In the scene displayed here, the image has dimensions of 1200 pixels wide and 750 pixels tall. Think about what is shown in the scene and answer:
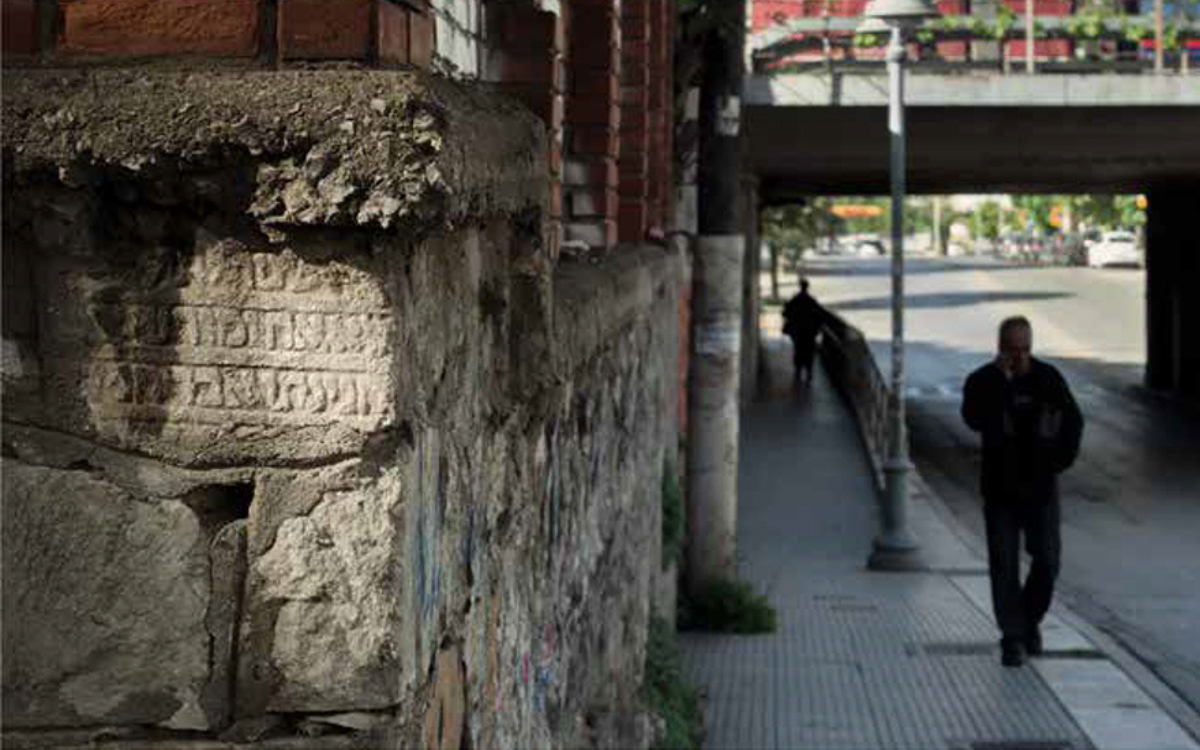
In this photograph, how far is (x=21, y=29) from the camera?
261 cm

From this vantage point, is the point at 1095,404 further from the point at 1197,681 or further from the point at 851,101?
the point at 1197,681

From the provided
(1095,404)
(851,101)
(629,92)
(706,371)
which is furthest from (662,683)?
(1095,404)

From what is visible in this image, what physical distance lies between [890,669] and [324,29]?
9194 mm

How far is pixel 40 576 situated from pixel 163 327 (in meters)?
0.31

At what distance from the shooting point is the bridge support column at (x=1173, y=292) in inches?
1395

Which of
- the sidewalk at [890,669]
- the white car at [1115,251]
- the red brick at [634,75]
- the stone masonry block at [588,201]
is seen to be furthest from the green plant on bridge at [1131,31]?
the white car at [1115,251]

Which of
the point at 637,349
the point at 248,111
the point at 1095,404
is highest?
the point at 248,111

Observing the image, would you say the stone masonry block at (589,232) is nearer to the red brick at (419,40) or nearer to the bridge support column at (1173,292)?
the red brick at (419,40)

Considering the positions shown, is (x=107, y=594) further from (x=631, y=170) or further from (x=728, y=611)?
(x=728, y=611)

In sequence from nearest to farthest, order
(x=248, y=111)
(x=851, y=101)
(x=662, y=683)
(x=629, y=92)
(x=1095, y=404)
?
1. (x=248, y=111)
2. (x=662, y=683)
3. (x=629, y=92)
4. (x=851, y=101)
5. (x=1095, y=404)

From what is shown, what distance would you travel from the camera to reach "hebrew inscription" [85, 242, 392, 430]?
2416 millimetres

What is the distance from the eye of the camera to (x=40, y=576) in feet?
8.11

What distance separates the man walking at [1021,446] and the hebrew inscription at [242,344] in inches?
336

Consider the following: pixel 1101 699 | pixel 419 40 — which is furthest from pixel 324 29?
pixel 1101 699
